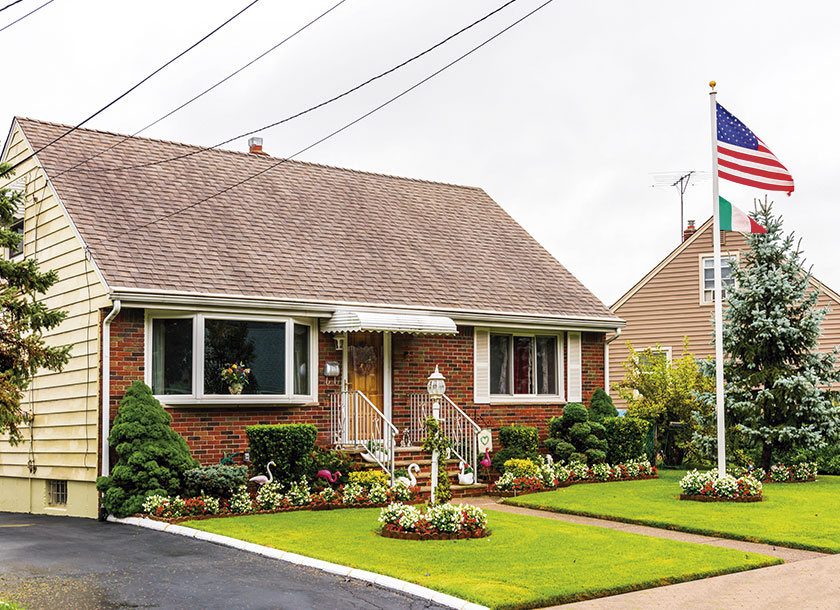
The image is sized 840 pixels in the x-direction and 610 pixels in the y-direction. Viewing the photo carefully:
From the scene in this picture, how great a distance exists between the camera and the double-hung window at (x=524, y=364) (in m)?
19.5

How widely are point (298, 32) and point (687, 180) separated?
21.3 m

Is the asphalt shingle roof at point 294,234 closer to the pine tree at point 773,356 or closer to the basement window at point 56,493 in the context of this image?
the pine tree at point 773,356

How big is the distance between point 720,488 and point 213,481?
25.9 ft

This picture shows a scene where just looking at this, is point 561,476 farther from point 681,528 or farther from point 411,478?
point 681,528

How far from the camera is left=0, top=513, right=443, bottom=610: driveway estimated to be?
27.5 feet

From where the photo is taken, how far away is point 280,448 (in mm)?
14742

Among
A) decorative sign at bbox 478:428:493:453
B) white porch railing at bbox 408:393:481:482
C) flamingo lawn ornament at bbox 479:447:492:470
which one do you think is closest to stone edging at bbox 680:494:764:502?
decorative sign at bbox 478:428:493:453

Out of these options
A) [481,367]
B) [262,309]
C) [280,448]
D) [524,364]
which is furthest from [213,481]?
[524,364]

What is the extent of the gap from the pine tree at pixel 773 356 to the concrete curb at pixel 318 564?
1113 centimetres

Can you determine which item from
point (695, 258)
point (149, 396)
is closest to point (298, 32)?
point (149, 396)

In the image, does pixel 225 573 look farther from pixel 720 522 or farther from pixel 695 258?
pixel 695 258

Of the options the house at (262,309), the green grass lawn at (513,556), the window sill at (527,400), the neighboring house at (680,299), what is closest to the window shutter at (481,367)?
the house at (262,309)

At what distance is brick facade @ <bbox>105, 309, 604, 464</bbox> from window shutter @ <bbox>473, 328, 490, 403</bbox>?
0.12 m

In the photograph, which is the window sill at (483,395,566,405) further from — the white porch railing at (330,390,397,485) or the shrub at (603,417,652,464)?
the white porch railing at (330,390,397,485)
